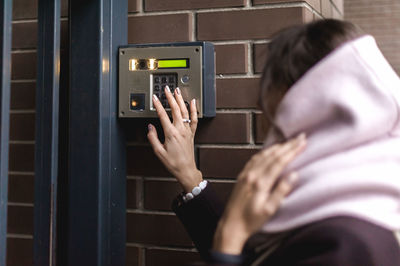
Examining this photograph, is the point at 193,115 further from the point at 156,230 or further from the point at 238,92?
the point at 156,230

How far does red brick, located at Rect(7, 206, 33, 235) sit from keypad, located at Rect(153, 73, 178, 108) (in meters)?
0.61

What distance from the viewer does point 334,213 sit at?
31.1 inches

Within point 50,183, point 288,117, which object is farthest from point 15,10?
point 288,117

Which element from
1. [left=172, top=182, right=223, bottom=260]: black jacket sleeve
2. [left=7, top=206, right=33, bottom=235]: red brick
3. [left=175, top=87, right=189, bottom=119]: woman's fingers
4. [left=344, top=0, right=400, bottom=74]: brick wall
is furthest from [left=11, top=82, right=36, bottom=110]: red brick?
[left=344, top=0, right=400, bottom=74]: brick wall

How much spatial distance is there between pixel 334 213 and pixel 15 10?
4.26 feet

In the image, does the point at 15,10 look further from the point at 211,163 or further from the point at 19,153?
the point at 211,163

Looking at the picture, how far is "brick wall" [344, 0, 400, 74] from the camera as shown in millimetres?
6895

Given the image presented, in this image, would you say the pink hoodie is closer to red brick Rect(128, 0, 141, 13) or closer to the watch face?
the watch face

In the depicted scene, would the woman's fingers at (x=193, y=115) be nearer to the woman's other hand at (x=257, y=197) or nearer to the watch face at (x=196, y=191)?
the watch face at (x=196, y=191)

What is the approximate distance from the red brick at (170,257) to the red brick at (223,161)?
9.9 inches

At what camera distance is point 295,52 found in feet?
3.10

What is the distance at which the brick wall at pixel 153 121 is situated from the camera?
135 centimetres

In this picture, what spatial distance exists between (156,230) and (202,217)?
8.7 inches

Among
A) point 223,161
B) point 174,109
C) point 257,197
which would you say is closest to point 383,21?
point 223,161
